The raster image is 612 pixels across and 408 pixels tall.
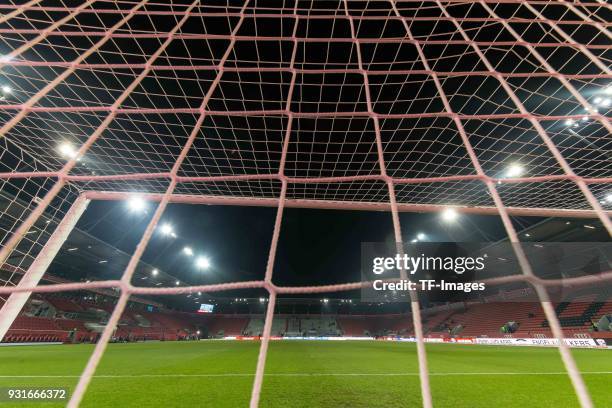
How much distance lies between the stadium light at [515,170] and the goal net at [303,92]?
0.10 ft

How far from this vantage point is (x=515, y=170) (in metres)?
4.57

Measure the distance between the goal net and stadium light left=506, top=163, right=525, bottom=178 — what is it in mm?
32

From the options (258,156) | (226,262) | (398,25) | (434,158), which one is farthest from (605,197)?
(226,262)

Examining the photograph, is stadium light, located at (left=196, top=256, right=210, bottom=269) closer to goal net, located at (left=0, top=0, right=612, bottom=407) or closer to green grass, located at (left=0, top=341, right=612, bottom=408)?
goal net, located at (left=0, top=0, right=612, bottom=407)

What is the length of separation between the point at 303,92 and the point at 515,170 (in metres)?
3.57

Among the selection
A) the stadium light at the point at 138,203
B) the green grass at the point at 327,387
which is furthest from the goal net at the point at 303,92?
the green grass at the point at 327,387

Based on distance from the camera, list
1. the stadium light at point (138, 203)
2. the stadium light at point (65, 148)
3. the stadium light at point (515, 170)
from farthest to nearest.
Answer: the stadium light at point (515, 170), the stadium light at point (65, 148), the stadium light at point (138, 203)

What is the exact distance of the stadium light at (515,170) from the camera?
4.45 metres

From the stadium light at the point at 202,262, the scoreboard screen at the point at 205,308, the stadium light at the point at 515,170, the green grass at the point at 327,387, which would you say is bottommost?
the green grass at the point at 327,387

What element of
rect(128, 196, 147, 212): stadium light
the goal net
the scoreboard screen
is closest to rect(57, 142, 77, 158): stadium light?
the goal net

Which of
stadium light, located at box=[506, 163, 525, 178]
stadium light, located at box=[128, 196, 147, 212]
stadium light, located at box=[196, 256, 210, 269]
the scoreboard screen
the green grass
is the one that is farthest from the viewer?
the scoreboard screen

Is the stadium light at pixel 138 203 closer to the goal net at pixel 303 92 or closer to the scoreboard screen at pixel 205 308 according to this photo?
the goal net at pixel 303 92

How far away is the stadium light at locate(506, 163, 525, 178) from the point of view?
14.6ft

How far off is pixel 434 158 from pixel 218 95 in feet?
10.5
